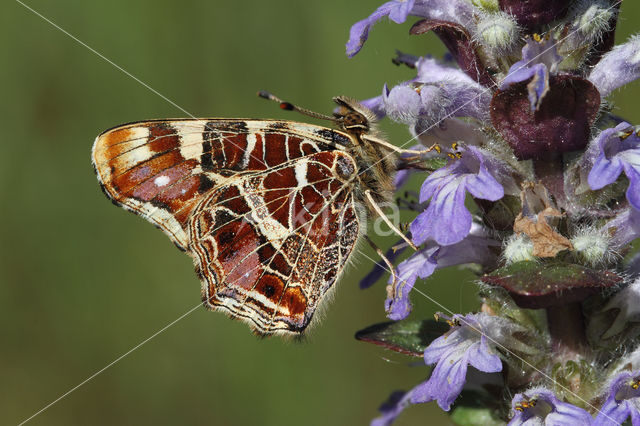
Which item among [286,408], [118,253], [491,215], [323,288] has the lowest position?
[286,408]

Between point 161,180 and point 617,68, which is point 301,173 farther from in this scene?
point 617,68

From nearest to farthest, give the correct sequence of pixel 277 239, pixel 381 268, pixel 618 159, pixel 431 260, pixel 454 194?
pixel 618 159, pixel 454 194, pixel 431 260, pixel 381 268, pixel 277 239

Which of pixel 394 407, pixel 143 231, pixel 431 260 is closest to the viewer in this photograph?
pixel 431 260

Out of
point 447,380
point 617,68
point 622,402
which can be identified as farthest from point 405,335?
point 617,68

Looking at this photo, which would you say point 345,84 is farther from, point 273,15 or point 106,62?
point 106,62

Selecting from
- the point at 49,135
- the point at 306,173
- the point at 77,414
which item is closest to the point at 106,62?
the point at 49,135

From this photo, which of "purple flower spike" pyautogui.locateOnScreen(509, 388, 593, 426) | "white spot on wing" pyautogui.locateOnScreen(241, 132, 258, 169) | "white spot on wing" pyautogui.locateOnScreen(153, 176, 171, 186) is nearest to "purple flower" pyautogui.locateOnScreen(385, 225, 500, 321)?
"purple flower spike" pyautogui.locateOnScreen(509, 388, 593, 426)

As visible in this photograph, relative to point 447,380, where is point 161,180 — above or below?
above
